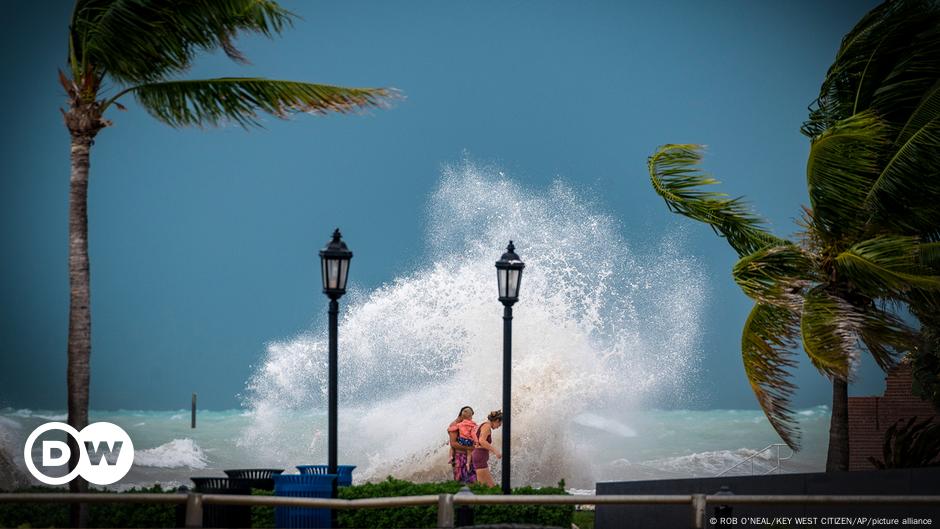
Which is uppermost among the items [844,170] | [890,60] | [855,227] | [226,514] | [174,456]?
[890,60]

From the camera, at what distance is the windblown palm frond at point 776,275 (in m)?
17.1


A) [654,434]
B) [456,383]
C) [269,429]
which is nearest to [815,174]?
[456,383]

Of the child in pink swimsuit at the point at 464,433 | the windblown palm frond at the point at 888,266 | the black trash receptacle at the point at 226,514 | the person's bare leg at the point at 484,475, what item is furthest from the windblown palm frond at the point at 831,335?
the black trash receptacle at the point at 226,514

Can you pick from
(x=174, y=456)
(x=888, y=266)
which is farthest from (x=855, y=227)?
(x=174, y=456)

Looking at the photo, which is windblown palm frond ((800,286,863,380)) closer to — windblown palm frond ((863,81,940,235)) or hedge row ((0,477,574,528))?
windblown palm frond ((863,81,940,235))

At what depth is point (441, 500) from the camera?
956 centimetres

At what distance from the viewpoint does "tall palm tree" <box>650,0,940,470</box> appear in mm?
16641

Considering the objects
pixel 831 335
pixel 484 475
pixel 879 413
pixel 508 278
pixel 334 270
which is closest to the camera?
pixel 334 270

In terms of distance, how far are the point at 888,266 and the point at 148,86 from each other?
954 cm

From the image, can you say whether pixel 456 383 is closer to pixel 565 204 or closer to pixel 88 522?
pixel 88 522

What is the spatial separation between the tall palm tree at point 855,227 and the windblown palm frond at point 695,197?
0.02 m

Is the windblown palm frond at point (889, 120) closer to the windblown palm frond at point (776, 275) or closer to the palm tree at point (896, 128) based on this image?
the palm tree at point (896, 128)

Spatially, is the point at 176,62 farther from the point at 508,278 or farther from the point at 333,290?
the point at 508,278

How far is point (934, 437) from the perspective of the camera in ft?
61.7
